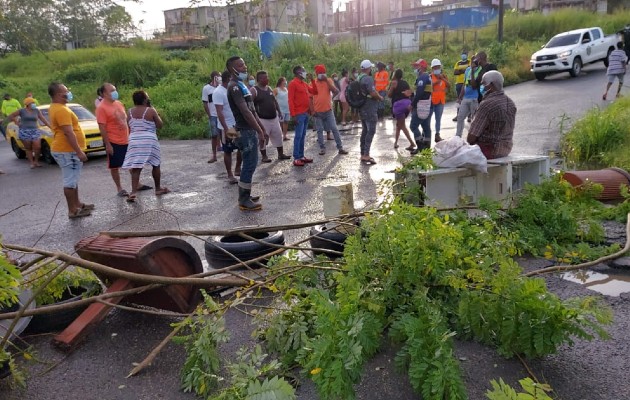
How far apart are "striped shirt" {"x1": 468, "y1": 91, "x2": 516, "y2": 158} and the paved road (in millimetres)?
1080

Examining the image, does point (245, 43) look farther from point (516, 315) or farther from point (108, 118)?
point (516, 315)

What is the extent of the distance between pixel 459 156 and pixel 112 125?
5.61 m

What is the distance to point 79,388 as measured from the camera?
3402mm

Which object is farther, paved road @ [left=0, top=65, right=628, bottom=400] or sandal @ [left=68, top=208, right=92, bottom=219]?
sandal @ [left=68, top=208, right=92, bottom=219]

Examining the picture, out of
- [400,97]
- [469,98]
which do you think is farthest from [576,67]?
[400,97]

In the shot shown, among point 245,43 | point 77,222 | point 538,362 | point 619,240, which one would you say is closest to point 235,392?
point 538,362

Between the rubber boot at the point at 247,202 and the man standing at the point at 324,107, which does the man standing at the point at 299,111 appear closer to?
the man standing at the point at 324,107

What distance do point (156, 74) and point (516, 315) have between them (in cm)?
2786

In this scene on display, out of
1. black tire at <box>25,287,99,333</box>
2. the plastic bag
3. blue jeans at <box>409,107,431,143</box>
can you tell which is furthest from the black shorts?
blue jeans at <box>409,107,431,143</box>

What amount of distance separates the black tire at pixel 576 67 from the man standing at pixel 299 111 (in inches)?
615

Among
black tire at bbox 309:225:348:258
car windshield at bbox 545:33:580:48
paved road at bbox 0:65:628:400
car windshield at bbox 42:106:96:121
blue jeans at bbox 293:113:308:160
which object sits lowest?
paved road at bbox 0:65:628:400

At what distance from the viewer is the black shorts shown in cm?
852

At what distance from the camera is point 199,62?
27.6m

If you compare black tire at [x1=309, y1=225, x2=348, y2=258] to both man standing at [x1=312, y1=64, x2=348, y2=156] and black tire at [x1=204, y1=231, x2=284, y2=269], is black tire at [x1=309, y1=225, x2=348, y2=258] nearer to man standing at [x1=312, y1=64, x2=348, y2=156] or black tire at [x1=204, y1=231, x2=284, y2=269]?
black tire at [x1=204, y1=231, x2=284, y2=269]
